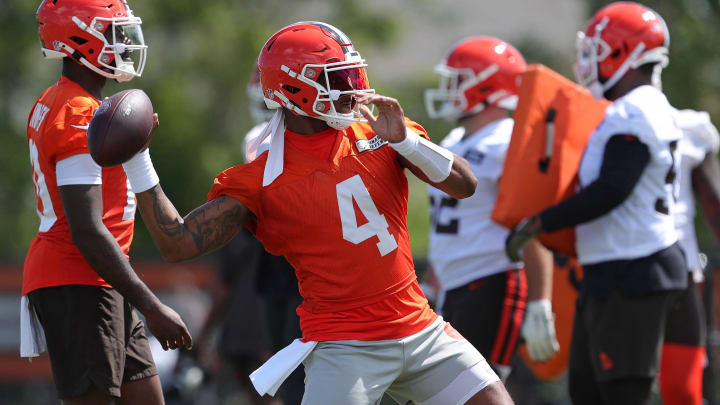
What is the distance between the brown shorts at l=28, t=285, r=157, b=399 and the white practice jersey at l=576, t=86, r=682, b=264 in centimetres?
226

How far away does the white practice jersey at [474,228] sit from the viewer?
5461 mm

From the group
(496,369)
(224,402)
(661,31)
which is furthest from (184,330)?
(224,402)

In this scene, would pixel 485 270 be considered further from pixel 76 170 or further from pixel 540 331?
pixel 76 170

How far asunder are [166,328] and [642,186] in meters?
2.36

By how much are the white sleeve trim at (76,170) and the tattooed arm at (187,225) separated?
0.46m

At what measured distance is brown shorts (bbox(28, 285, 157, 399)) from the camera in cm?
409

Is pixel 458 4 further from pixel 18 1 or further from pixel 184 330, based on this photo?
pixel 184 330

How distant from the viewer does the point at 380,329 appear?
3713 mm

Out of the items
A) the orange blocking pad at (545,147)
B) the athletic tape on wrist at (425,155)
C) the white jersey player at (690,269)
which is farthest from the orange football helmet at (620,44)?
the athletic tape on wrist at (425,155)

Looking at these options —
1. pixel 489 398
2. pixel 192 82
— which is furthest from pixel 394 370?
pixel 192 82

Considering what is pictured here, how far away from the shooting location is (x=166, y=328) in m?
3.91

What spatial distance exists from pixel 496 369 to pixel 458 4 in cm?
1850

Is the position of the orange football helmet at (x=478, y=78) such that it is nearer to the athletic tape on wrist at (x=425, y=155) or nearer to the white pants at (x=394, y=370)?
the athletic tape on wrist at (x=425, y=155)

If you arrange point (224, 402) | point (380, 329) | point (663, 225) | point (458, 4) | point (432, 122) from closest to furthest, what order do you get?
1. point (380, 329)
2. point (663, 225)
3. point (224, 402)
4. point (432, 122)
5. point (458, 4)
